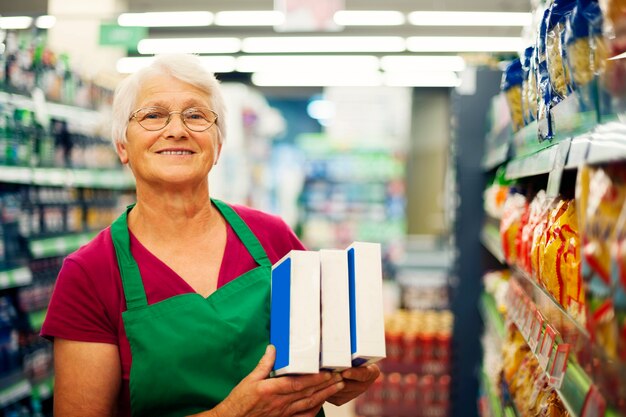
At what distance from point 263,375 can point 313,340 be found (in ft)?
0.53

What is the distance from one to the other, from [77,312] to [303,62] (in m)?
11.5

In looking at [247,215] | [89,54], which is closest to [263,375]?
[247,215]

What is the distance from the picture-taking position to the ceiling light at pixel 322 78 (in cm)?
1383

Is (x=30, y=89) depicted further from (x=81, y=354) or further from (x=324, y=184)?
(x=324, y=184)

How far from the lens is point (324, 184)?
30.0 feet

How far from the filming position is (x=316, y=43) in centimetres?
1127

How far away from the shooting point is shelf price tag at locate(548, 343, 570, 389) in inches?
46.6

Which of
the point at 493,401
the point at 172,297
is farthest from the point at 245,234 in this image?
the point at 493,401

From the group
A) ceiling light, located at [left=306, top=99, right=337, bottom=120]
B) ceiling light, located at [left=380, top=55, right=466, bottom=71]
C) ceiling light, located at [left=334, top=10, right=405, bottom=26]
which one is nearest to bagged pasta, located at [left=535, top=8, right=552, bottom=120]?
ceiling light, located at [left=334, top=10, right=405, bottom=26]

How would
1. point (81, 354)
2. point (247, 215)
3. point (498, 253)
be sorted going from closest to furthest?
point (81, 354) < point (247, 215) < point (498, 253)

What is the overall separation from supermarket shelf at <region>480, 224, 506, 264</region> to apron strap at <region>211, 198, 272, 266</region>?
1.05 m

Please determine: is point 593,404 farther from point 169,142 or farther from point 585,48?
point 169,142

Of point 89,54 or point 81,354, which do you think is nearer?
point 81,354

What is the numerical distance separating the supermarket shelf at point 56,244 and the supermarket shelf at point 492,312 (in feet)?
8.14
